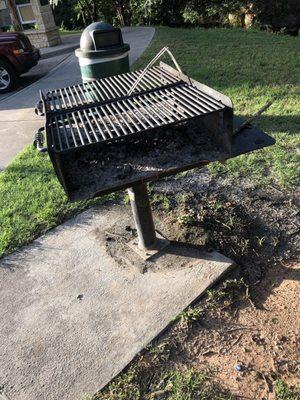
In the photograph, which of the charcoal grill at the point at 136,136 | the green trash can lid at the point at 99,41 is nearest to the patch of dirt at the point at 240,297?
the charcoal grill at the point at 136,136

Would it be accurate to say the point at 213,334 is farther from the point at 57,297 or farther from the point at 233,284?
the point at 57,297

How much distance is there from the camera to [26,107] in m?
7.09

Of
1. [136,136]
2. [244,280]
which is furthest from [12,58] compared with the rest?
[244,280]

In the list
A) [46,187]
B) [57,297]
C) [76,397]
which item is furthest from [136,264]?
[46,187]

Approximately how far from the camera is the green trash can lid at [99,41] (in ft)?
13.7

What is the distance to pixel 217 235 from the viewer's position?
3143mm

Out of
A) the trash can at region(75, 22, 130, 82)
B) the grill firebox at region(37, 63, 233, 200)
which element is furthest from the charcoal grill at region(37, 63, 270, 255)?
the trash can at region(75, 22, 130, 82)

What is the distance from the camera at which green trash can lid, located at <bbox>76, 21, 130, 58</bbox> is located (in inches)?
165

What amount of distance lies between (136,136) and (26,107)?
543 cm

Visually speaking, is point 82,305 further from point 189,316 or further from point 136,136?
point 136,136

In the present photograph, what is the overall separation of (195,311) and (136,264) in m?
0.65

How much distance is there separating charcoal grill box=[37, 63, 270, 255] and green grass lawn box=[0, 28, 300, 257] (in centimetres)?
130

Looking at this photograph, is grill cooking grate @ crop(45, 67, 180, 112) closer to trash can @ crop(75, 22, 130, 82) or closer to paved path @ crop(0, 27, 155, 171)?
trash can @ crop(75, 22, 130, 82)

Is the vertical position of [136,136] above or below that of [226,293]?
above
